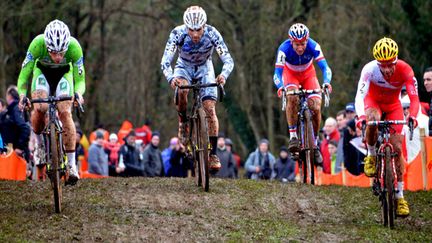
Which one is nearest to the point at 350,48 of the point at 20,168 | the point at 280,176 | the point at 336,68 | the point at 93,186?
the point at 336,68

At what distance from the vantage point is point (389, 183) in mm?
13625

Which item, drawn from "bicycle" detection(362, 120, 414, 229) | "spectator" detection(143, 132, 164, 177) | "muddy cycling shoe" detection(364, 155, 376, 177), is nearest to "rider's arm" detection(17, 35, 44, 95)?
"bicycle" detection(362, 120, 414, 229)

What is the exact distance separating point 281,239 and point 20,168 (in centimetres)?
888

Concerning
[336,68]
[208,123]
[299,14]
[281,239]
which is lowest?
[281,239]

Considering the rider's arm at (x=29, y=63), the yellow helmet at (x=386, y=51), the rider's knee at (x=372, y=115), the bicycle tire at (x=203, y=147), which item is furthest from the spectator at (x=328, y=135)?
the rider's arm at (x=29, y=63)

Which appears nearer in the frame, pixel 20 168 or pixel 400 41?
pixel 20 168

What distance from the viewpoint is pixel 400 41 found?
3244 centimetres

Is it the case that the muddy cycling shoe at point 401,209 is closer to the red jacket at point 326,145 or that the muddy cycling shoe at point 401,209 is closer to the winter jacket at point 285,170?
the red jacket at point 326,145

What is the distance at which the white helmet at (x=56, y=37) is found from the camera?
1414 cm

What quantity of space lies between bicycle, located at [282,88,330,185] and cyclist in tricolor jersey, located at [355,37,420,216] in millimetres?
2784

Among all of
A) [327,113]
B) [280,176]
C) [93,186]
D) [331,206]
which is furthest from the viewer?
[327,113]

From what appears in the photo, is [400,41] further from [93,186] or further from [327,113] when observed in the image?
[93,186]

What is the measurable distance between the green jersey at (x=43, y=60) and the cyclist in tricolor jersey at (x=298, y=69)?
12.9 ft

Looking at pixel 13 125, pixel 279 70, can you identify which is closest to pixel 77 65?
pixel 279 70
